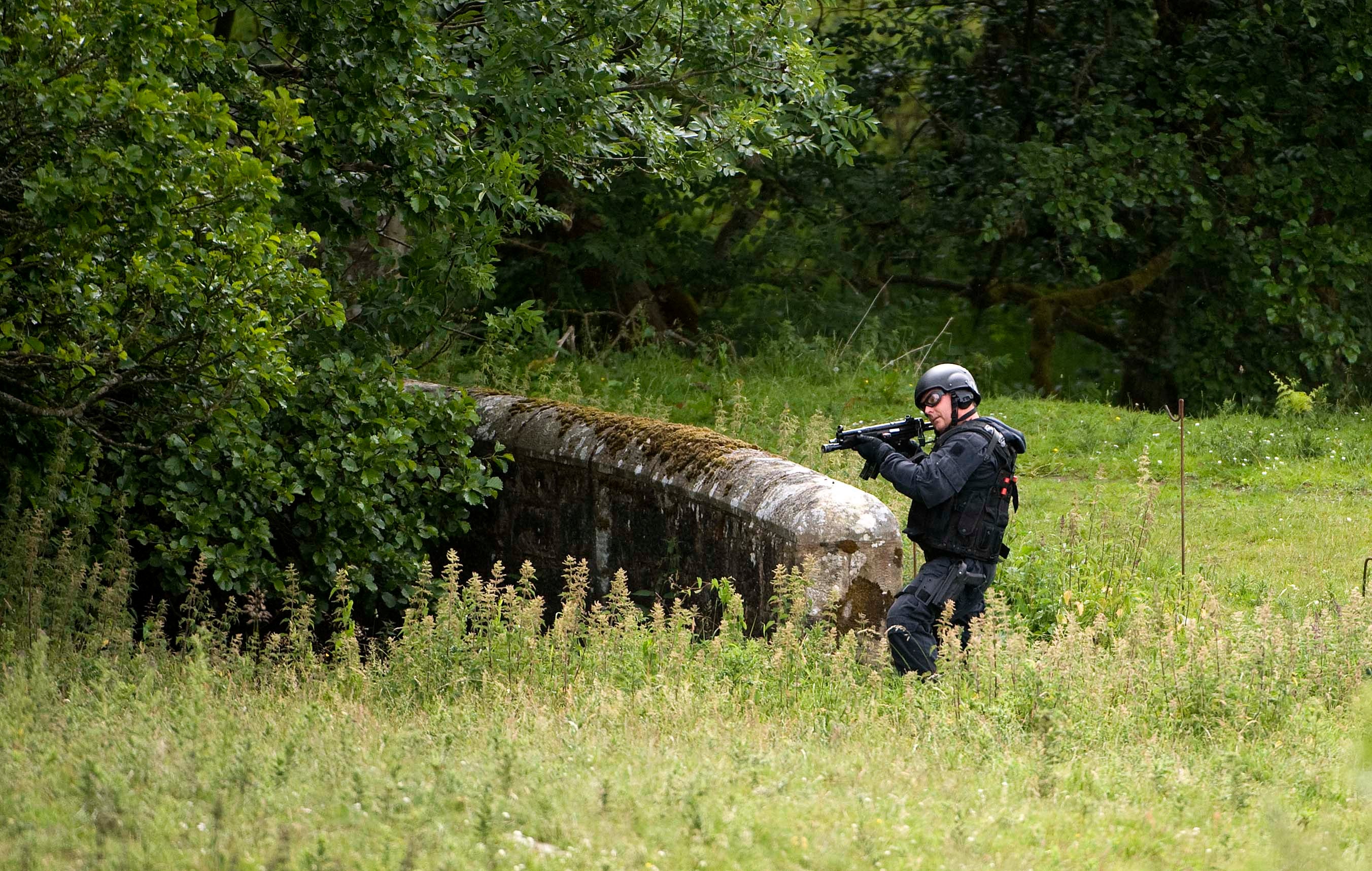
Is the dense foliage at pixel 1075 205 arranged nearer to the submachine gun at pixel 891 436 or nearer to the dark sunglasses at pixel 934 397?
the submachine gun at pixel 891 436

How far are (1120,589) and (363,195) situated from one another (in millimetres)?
4826

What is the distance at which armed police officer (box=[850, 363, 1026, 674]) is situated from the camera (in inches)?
244

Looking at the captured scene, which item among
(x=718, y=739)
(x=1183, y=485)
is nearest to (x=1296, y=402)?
(x=1183, y=485)

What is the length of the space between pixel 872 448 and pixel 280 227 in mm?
3342

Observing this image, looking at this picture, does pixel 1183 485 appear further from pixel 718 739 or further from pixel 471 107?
pixel 471 107

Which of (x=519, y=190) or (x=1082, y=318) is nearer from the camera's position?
(x=519, y=190)

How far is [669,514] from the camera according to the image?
7703 mm

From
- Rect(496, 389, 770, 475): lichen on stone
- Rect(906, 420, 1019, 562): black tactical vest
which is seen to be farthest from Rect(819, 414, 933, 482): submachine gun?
Rect(496, 389, 770, 475): lichen on stone

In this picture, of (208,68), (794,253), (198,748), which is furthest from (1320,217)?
(198,748)

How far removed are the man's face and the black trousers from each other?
0.66 meters

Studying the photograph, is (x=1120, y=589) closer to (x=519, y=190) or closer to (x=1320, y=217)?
(x=519, y=190)

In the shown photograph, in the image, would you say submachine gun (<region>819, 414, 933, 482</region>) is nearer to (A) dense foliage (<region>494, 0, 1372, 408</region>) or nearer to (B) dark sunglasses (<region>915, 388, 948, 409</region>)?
(B) dark sunglasses (<region>915, 388, 948, 409</region>)

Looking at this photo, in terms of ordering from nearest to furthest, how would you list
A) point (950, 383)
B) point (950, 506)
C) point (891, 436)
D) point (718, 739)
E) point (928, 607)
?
point (718, 739), point (928, 607), point (950, 506), point (950, 383), point (891, 436)

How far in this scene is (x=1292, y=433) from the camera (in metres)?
13.0
